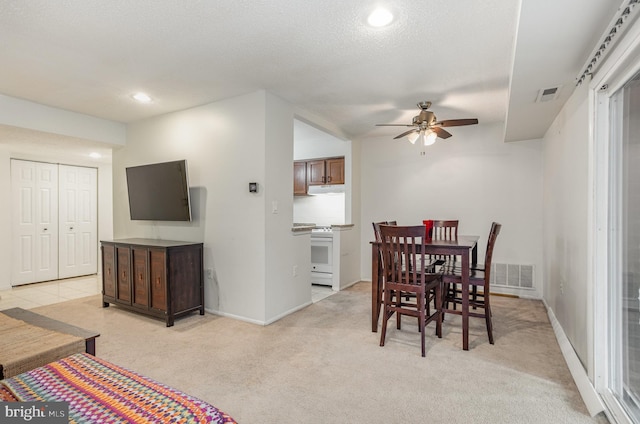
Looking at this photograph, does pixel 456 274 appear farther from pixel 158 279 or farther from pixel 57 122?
pixel 57 122

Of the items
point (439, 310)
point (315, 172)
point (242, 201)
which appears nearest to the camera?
point (439, 310)

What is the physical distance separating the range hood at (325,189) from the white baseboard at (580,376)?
140 inches

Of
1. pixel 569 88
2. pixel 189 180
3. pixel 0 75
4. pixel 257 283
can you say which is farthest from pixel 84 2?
pixel 569 88

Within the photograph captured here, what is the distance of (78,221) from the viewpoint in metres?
6.11

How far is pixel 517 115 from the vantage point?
3.32 m

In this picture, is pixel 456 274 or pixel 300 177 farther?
pixel 300 177

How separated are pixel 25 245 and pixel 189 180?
147 inches

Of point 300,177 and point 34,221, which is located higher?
point 300,177

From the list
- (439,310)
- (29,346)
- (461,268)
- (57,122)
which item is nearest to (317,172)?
(461,268)

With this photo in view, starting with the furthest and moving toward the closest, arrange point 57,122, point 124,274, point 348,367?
point 57,122 → point 124,274 → point 348,367

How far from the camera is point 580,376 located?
85.0 inches

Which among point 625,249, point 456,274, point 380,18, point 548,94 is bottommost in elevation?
point 456,274

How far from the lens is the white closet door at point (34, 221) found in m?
5.30

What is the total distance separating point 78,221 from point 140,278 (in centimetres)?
359
